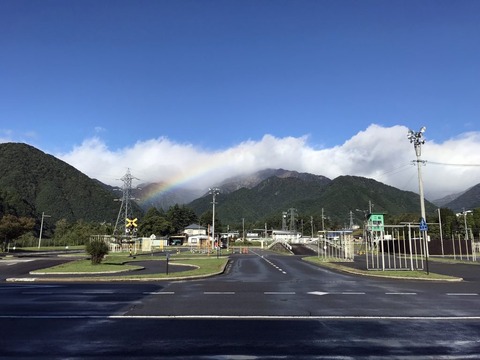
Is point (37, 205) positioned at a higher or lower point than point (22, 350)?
higher

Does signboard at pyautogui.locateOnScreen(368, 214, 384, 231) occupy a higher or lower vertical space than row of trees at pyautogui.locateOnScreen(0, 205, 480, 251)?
lower

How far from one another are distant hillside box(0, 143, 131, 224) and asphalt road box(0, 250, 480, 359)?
129069 mm

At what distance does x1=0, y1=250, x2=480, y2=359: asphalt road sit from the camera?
776 centimetres

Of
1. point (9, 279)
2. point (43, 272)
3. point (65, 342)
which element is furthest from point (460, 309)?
point (43, 272)

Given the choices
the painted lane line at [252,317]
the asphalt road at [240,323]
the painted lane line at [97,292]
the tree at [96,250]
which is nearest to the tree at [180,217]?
the tree at [96,250]

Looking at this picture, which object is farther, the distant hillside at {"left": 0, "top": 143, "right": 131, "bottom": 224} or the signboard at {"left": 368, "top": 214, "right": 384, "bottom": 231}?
the distant hillside at {"left": 0, "top": 143, "right": 131, "bottom": 224}

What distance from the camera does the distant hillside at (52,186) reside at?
470ft

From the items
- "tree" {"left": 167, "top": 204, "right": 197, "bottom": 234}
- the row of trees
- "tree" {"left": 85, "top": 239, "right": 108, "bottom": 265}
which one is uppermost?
"tree" {"left": 167, "top": 204, "right": 197, "bottom": 234}

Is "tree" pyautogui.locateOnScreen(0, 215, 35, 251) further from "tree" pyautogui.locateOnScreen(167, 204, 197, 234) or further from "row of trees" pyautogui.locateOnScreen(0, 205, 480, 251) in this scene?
"tree" pyautogui.locateOnScreen(167, 204, 197, 234)

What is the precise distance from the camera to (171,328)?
968 cm

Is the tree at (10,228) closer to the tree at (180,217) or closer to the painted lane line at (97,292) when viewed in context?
the painted lane line at (97,292)

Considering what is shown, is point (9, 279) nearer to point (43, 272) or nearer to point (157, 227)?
point (43, 272)

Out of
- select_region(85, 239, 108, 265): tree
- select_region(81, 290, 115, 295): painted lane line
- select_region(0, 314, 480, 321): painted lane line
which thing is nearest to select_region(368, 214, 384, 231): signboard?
select_region(0, 314, 480, 321): painted lane line

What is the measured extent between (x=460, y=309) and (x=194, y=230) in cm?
15033
